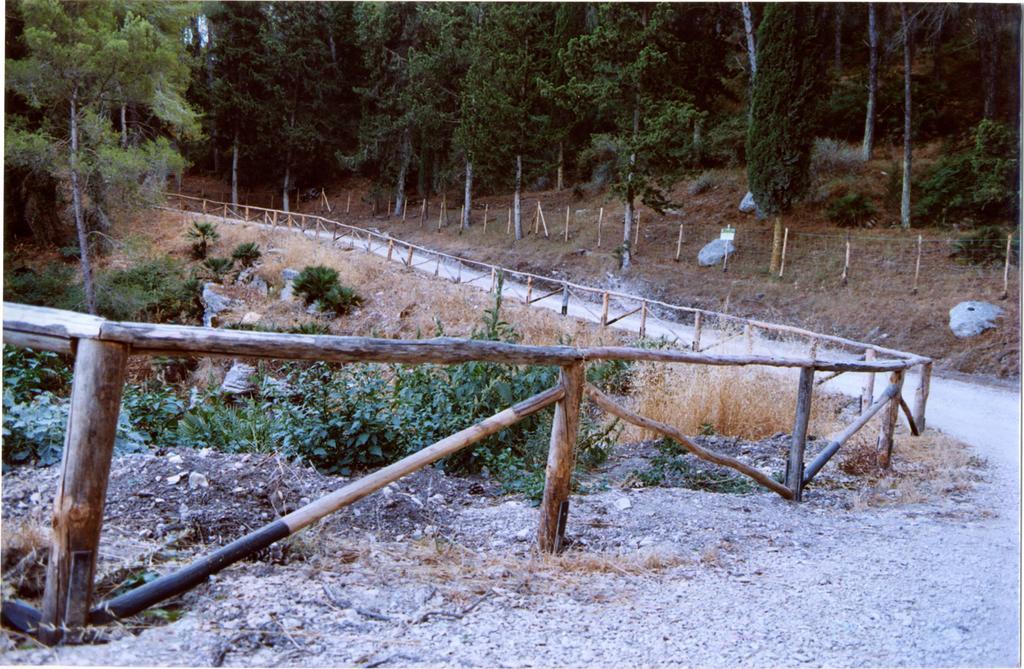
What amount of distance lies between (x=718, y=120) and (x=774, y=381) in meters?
6.81

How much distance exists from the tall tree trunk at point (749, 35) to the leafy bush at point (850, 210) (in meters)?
2.53

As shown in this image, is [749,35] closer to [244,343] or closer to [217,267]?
[217,267]

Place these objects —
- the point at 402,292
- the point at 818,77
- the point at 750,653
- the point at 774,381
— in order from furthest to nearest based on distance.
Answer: the point at 818,77 < the point at 402,292 < the point at 774,381 < the point at 750,653

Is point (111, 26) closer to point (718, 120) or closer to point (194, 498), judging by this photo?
point (194, 498)

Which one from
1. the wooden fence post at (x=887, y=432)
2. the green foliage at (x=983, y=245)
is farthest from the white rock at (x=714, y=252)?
the wooden fence post at (x=887, y=432)

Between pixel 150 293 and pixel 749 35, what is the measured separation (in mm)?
6189

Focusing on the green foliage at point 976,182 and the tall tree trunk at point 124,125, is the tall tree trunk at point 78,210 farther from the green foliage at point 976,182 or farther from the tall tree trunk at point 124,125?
the green foliage at point 976,182

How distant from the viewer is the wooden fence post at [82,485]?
5.16 ft

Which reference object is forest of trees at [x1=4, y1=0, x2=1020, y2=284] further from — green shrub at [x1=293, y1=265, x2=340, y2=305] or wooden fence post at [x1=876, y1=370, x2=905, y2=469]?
wooden fence post at [x1=876, y1=370, x2=905, y2=469]

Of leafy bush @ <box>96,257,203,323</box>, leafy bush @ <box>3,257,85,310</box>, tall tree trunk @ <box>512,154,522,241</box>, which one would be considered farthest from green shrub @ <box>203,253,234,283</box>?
tall tree trunk @ <box>512,154,522,241</box>

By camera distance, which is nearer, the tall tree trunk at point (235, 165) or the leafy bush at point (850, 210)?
the tall tree trunk at point (235, 165)

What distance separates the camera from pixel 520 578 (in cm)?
234

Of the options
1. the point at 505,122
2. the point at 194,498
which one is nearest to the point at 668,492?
the point at 194,498

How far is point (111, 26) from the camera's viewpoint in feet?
12.2
